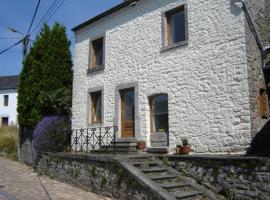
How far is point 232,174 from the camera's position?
25.7ft

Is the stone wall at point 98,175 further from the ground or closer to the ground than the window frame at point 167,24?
closer to the ground

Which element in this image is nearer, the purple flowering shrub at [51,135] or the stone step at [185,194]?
the stone step at [185,194]

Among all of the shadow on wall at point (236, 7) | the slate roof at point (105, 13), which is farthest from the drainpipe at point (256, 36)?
the slate roof at point (105, 13)

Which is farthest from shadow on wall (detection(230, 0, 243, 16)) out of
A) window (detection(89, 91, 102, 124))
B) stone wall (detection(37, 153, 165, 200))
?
window (detection(89, 91, 102, 124))

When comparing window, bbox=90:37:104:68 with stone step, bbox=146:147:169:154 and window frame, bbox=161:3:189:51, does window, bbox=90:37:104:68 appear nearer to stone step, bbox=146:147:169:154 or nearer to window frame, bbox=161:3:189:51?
window frame, bbox=161:3:189:51

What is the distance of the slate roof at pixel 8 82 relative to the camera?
40.7m

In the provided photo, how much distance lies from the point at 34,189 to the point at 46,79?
651 centimetres

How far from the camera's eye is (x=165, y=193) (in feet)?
24.0

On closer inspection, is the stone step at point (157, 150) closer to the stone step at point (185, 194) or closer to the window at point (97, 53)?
the stone step at point (185, 194)

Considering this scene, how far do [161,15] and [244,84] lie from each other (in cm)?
401

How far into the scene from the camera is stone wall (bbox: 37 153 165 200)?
8.19m

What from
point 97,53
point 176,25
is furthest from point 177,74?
point 97,53

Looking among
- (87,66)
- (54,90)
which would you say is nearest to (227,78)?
(87,66)

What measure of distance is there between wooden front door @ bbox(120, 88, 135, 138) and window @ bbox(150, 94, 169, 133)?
3.15 feet
